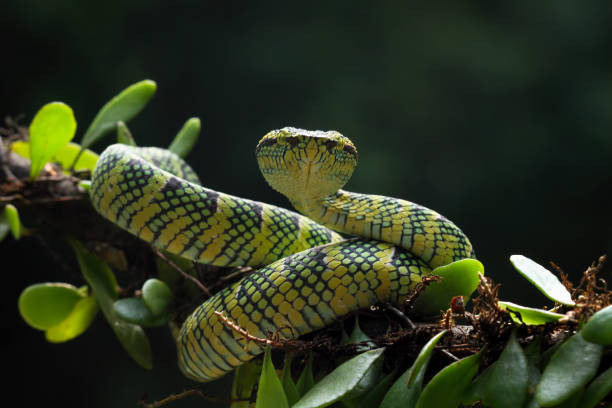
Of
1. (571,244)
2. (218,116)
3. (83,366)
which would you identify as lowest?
(83,366)

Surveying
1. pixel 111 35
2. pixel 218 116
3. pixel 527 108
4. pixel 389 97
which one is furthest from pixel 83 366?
pixel 527 108

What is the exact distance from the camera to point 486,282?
0.66 meters

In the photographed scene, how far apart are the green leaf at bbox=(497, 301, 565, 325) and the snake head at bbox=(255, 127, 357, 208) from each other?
13.4 inches

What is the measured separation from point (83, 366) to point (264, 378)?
251 cm

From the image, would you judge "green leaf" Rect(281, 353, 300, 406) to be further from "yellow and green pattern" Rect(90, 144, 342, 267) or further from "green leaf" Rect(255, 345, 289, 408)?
"yellow and green pattern" Rect(90, 144, 342, 267)

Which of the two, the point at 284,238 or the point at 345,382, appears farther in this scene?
the point at 284,238

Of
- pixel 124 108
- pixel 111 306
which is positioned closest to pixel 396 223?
pixel 111 306

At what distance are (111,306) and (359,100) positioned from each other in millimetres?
2056

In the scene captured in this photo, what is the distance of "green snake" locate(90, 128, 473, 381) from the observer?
821mm

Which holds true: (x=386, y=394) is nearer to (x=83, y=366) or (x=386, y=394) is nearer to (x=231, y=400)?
(x=231, y=400)

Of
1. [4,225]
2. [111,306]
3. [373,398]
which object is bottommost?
[111,306]

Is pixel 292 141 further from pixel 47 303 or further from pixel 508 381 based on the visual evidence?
pixel 47 303

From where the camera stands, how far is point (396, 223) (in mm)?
906

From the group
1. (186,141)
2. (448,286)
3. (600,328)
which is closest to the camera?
(600,328)
